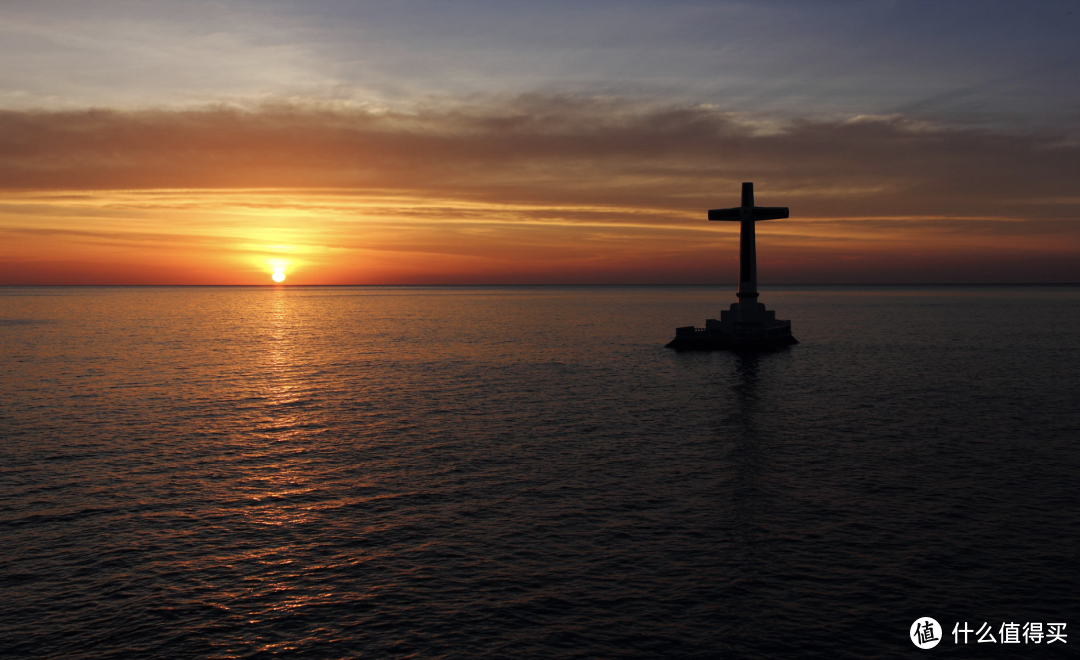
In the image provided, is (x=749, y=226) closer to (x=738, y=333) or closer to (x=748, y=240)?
(x=748, y=240)

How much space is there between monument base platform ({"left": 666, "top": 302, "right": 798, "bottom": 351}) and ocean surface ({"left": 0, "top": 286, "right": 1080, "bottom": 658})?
33832mm

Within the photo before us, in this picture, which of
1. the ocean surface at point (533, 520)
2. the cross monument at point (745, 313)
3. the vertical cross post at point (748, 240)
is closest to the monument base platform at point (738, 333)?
the cross monument at point (745, 313)

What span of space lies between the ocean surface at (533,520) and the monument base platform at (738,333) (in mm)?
33832

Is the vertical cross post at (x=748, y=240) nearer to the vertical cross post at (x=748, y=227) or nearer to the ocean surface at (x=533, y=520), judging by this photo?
the vertical cross post at (x=748, y=227)

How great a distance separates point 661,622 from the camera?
20516mm

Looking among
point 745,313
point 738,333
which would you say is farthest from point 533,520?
point 745,313

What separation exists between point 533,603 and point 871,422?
120 ft

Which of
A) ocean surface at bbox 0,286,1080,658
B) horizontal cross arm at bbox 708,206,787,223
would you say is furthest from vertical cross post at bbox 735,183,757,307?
ocean surface at bbox 0,286,1080,658

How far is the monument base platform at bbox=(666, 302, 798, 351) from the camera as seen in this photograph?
329 ft

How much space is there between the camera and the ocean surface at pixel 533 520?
20312 mm

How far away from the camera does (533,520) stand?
29172 millimetres

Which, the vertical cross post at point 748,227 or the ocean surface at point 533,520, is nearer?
the ocean surface at point 533,520

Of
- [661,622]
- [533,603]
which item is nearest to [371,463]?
[533,603]

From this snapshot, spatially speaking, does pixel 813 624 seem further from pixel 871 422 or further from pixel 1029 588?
pixel 871 422
